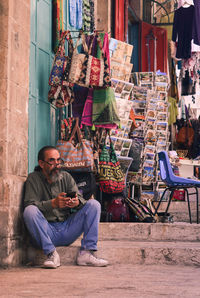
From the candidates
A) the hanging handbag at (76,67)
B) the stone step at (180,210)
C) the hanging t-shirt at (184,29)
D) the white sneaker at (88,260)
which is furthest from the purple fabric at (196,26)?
the white sneaker at (88,260)

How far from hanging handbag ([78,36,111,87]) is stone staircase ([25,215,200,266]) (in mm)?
1819

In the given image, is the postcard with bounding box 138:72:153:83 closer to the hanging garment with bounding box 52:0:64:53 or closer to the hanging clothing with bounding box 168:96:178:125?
the hanging garment with bounding box 52:0:64:53

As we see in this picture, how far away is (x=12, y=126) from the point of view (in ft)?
17.8

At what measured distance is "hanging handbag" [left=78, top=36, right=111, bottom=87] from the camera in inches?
284

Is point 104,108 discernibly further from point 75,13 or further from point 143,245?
Answer: point 143,245

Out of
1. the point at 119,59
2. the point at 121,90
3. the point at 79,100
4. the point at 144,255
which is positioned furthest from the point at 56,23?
the point at 144,255

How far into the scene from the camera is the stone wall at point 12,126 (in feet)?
17.3

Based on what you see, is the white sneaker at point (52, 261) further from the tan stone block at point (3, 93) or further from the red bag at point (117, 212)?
the red bag at point (117, 212)

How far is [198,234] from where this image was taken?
6.68m

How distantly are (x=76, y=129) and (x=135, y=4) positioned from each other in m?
7.27

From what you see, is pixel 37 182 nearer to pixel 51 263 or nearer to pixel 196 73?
pixel 51 263

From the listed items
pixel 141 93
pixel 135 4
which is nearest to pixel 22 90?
pixel 141 93

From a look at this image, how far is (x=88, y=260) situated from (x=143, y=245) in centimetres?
81

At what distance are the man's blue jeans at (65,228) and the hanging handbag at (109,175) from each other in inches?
75.3
